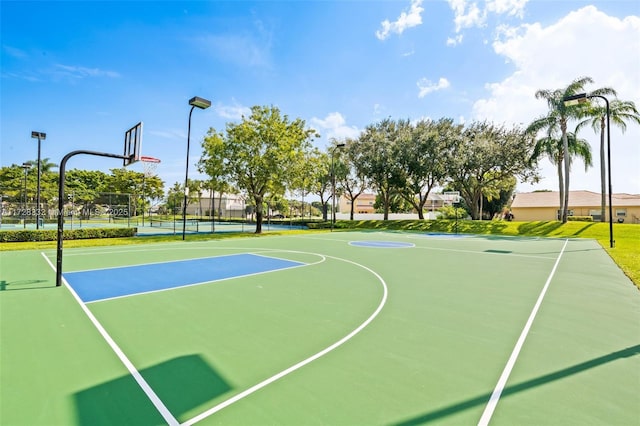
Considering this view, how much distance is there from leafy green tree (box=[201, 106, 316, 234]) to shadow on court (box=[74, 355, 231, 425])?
17.4 m

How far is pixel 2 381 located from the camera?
2977 millimetres

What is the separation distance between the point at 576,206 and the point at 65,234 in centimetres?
4842

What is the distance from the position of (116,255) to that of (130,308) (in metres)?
7.01

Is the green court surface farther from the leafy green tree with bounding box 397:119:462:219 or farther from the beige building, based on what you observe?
the beige building

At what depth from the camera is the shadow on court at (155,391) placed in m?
2.49

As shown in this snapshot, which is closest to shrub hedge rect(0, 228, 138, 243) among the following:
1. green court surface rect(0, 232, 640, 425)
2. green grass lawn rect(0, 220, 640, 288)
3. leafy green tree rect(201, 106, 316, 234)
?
green grass lawn rect(0, 220, 640, 288)

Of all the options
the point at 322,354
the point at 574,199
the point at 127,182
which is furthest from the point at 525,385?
the point at 127,182

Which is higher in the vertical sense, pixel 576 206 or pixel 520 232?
pixel 576 206

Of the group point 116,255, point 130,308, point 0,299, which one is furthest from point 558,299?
point 116,255

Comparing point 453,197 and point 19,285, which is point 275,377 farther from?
point 453,197

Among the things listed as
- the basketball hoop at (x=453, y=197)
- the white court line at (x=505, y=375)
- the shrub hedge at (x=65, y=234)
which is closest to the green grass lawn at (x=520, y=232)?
the shrub hedge at (x=65, y=234)

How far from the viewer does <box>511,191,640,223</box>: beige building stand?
32.7 meters

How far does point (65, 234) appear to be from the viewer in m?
14.8

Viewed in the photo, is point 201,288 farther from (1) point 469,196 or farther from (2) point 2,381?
(1) point 469,196
